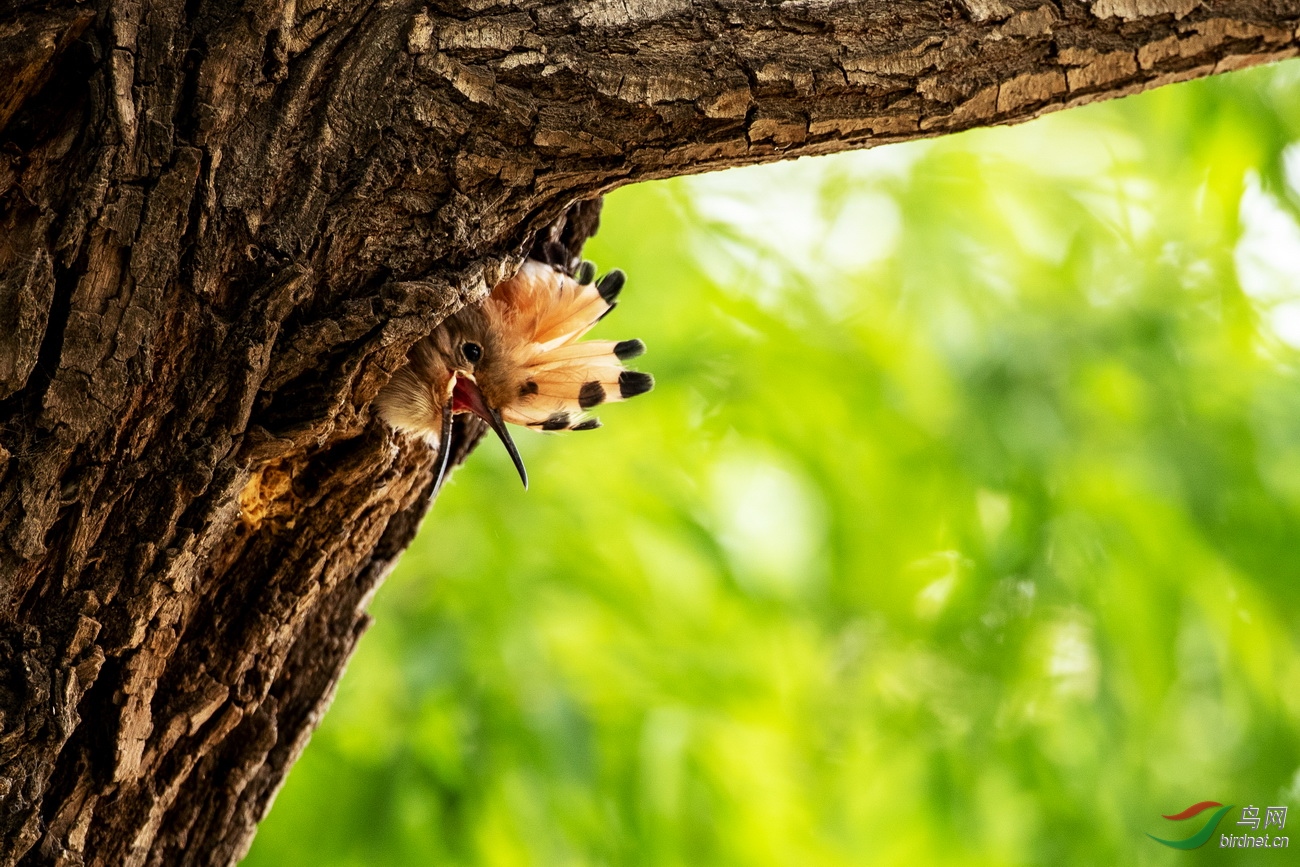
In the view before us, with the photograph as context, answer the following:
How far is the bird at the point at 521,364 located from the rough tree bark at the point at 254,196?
0.29 meters

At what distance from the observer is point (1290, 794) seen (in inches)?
141

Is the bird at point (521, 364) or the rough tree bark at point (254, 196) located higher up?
the rough tree bark at point (254, 196)

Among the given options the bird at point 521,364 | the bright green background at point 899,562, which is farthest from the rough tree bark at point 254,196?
the bright green background at point 899,562

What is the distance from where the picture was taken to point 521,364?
194cm

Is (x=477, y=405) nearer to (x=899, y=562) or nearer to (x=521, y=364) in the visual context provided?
(x=521, y=364)

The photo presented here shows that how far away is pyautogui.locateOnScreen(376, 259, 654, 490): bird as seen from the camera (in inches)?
72.7

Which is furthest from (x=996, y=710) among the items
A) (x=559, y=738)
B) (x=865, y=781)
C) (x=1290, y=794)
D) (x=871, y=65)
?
(x=871, y=65)

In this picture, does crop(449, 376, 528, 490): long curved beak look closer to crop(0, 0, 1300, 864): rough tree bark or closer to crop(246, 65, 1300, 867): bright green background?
crop(0, 0, 1300, 864): rough tree bark

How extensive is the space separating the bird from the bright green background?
58.3 inches

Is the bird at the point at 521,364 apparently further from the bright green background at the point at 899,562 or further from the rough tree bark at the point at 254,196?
the bright green background at the point at 899,562

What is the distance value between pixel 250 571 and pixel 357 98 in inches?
29.1

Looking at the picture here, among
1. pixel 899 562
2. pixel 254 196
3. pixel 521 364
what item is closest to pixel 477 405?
pixel 521 364

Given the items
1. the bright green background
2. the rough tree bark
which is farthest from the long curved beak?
the bright green background

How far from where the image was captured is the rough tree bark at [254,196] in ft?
4.72
